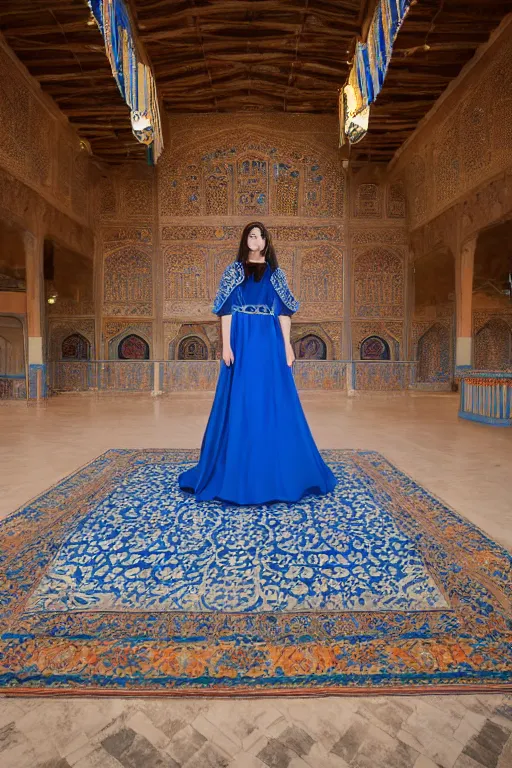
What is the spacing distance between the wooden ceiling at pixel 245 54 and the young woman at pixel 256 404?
19.6 ft

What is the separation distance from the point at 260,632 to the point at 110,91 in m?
9.61

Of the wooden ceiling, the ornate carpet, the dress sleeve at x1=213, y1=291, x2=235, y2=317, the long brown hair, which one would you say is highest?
the wooden ceiling

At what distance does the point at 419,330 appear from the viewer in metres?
10.9

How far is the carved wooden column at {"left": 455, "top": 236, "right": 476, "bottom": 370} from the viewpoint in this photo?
8.45 metres

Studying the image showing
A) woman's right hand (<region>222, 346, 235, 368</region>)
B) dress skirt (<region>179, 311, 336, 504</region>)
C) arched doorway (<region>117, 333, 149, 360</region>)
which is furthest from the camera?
arched doorway (<region>117, 333, 149, 360</region>)

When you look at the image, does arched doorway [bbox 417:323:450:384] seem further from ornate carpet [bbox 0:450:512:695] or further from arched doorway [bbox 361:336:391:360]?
ornate carpet [bbox 0:450:512:695]

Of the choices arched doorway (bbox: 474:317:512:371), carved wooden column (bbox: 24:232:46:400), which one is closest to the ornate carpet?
carved wooden column (bbox: 24:232:46:400)

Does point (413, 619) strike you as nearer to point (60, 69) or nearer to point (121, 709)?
point (121, 709)

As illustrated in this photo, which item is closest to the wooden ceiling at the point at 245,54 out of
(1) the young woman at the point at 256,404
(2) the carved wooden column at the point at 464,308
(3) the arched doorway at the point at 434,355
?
(2) the carved wooden column at the point at 464,308

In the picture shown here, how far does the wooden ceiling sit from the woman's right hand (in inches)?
250

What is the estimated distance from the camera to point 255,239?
2.60 m

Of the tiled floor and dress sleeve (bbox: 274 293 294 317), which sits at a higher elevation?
dress sleeve (bbox: 274 293 294 317)

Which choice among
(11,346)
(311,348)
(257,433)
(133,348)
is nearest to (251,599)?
(257,433)

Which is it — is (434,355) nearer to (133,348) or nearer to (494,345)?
(494,345)
